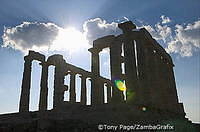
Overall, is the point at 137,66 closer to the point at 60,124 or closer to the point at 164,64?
the point at 164,64

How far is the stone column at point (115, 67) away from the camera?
29141mm

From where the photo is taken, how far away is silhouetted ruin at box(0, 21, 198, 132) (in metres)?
21.5

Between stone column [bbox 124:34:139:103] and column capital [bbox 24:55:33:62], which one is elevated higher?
column capital [bbox 24:55:33:62]

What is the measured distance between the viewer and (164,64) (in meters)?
36.3

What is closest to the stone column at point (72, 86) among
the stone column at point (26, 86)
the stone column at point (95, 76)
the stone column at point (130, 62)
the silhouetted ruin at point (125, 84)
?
the silhouetted ruin at point (125, 84)

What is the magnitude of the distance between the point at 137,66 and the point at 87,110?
1017cm

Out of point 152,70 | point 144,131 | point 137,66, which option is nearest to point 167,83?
point 152,70

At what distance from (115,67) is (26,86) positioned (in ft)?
44.7

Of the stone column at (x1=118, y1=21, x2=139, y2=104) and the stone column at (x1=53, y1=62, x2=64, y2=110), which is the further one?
the stone column at (x1=53, y1=62, x2=64, y2=110)

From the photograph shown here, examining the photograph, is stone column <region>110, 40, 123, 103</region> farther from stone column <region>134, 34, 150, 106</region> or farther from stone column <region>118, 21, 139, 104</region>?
stone column <region>134, 34, 150, 106</region>

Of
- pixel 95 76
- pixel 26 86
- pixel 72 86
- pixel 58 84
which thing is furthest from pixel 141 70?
pixel 26 86

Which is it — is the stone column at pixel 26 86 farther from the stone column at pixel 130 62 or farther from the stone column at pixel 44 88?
the stone column at pixel 130 62

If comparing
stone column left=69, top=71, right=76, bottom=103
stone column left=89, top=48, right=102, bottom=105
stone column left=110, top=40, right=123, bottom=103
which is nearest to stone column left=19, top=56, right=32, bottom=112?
stone column left=69, top=71, right=76, bottom=103

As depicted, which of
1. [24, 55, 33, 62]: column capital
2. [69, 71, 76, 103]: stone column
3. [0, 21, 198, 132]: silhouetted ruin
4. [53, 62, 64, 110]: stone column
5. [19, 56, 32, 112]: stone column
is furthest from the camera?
[69, 71, 76, 103]: stone column
